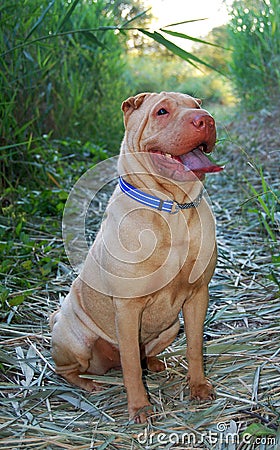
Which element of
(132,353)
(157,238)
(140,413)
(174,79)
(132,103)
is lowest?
(174,79)

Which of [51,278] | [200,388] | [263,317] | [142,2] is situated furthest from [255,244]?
[142,2]

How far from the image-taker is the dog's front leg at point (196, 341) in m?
1.88

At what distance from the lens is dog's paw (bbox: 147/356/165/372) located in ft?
7.07

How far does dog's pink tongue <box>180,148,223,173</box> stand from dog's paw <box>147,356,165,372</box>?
86 centimetres

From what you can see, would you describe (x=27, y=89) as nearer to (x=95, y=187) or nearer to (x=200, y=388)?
(x=95, y=187)

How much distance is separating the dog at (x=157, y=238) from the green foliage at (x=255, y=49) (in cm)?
413

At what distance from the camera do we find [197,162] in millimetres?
1713

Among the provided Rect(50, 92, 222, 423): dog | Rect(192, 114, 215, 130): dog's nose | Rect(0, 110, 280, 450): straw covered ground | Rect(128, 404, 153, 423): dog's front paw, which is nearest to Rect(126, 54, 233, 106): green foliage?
Rect(0, 110, 280, 450): straw covered ground

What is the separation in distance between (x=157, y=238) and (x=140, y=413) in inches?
22.5

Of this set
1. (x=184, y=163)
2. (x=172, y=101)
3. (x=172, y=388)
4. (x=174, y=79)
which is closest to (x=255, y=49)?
(x=174, y=79)

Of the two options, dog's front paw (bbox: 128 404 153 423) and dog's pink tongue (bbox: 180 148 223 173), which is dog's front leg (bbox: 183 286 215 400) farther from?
dog's pink tongue (bbox: 180 148 223 173)

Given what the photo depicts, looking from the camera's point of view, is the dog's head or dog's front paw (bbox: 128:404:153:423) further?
dog's front paw (bbox: 128:404:153:423)

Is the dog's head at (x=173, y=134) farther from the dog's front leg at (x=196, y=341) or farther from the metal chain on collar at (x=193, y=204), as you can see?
the dog's front leg at (x=196, y=341)

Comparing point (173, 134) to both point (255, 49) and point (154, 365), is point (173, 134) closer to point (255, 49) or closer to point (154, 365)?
point (154, 365)
